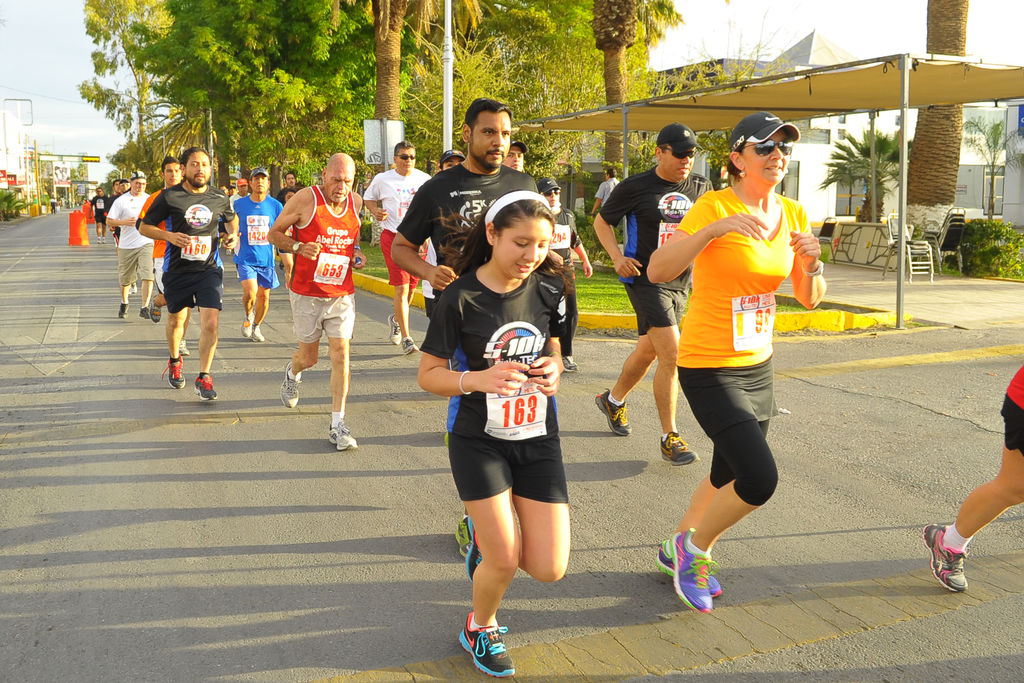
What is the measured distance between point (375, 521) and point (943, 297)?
1148cm

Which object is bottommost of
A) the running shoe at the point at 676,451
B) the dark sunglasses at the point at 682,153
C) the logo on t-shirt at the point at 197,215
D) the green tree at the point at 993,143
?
the running shoe at the point at 676,451

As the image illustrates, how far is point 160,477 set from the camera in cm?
551

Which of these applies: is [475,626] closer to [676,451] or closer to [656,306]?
[676,451]

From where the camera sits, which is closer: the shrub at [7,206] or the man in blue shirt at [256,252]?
the man in blue shirt at [256,252]

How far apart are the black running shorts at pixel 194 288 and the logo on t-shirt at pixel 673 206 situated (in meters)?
3.71

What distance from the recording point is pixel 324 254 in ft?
20.8

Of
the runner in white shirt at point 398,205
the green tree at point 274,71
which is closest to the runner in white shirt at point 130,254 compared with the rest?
the runner in white shirt at point 398,205

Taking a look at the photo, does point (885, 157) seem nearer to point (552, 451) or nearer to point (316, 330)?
point (316, 330)

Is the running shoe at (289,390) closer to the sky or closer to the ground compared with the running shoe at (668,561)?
closer to the sky

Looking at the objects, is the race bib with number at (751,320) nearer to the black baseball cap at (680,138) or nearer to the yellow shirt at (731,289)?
the yellow shirt at (731,289)

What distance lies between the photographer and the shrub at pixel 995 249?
16.1 metres

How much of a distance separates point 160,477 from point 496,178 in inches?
108

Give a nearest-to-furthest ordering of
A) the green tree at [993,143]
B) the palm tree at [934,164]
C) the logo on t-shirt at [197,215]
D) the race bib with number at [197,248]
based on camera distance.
Answer: the race bib with number at [197,248] < the logo on t-shirt at [197,215] < the palm tree at [934,164] < the green tree at [993,143]

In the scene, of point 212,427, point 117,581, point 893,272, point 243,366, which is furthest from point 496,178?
point 893,272
